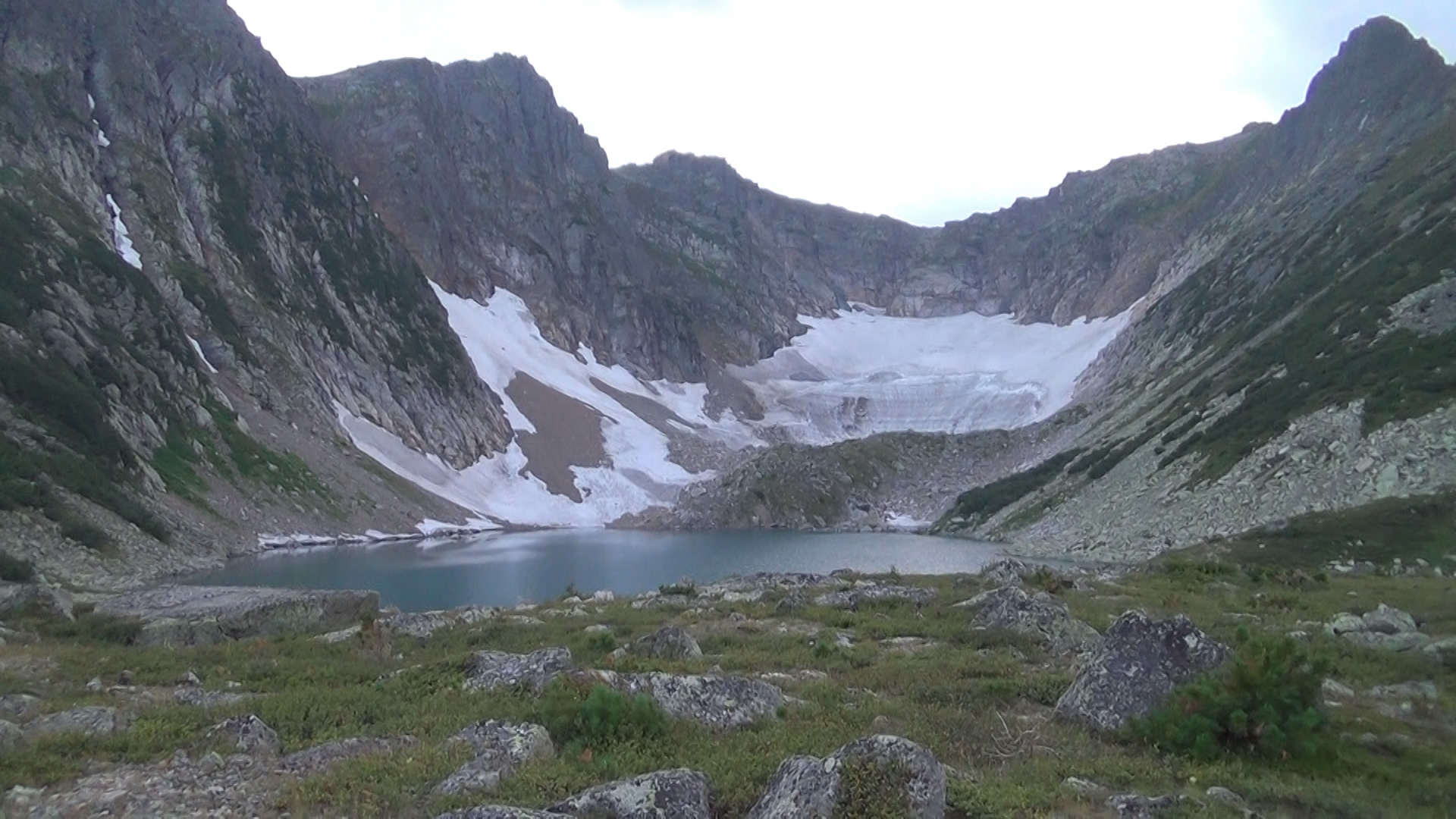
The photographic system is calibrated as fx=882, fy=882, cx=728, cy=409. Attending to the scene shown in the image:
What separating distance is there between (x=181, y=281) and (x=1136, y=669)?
288 ft

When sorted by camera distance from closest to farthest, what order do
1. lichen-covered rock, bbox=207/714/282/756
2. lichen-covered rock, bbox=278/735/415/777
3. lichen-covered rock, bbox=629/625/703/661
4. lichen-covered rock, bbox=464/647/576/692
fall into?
lichen-covered rock, bbox=278/735/415/777, lichen-covered rock, bbox=207/714/282/756, lichen-covered rock, bbox=464/647/576/692, lichen-covered rock, bbox=629/625/703/661

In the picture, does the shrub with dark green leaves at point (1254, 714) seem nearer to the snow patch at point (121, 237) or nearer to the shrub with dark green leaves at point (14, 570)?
the shrub with dark green leaves at point (14, 570)

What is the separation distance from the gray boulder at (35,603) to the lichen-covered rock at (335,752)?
14847mm

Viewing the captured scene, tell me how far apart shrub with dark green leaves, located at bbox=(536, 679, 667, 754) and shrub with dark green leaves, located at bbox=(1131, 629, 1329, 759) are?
5189 mm

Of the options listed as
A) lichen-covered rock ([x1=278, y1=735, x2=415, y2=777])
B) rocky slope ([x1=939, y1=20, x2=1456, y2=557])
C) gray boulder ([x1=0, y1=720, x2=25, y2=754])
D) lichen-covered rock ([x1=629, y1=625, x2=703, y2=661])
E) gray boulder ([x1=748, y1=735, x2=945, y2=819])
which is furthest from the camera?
rocky slope ([x1=939, y1=20, x2=1456, y2=557])

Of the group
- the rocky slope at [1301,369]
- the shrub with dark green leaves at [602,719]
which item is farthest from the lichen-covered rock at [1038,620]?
the rocky slope at [1301,369]

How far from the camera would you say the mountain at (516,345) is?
4981 cm

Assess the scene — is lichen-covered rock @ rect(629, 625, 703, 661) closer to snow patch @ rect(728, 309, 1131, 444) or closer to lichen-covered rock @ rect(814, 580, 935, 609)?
lichen-covered rock @ rect(814, 580, 935, 609)

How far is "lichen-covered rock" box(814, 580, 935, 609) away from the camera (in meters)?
21.4

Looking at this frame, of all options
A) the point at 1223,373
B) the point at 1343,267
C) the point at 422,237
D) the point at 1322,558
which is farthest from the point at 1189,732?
the point at 422,237

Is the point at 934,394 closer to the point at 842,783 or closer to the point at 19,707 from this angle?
the point at 19,707

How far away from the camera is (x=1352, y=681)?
38.5 feet

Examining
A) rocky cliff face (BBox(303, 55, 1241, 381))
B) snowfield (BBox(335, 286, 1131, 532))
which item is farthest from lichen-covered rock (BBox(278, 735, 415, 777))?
rocky cliff face (BBox(303, 55, 1241, 381))

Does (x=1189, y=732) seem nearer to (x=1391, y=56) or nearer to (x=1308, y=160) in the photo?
(x=1308, y=160)
